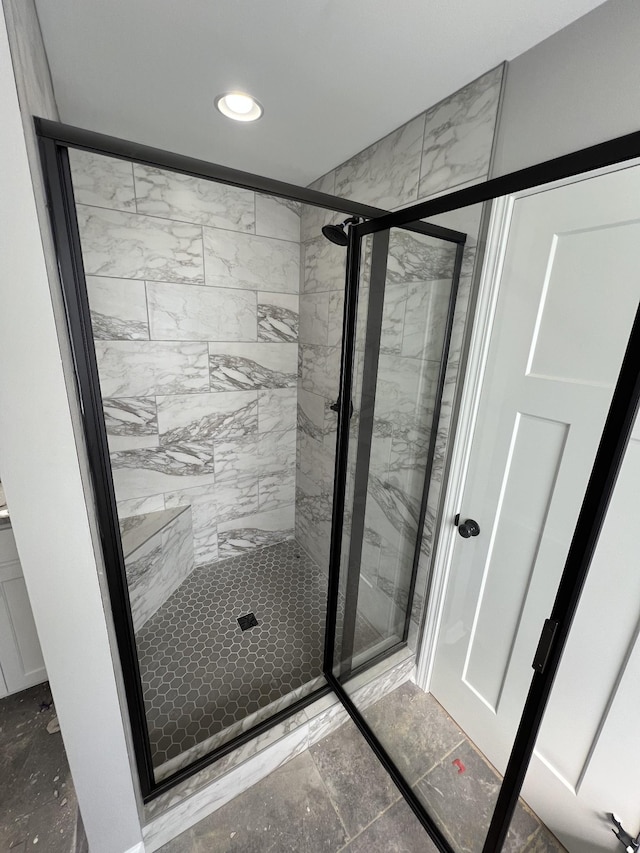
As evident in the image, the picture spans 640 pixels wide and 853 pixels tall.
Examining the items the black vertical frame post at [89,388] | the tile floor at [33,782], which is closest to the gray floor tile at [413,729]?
the black vertical frame post at [89,388]

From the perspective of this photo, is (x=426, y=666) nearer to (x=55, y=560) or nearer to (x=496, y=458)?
(x=496, y=458)

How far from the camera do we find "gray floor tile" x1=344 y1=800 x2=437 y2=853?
1.15 metres

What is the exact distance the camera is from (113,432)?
76.5 inches

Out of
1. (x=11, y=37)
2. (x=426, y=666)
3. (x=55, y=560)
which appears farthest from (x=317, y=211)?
(x=426, y=666)

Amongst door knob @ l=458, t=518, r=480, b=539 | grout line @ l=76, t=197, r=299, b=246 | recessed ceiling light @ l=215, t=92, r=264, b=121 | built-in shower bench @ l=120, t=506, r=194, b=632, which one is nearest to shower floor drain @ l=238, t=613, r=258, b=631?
built-in shower bench @ l=120, t=506, r=194, b=632

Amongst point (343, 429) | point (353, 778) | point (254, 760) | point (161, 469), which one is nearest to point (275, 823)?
point (254, 760)

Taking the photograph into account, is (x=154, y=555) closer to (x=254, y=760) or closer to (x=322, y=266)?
(x=254, y=760)

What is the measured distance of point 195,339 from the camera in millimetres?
2041

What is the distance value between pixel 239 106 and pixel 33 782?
8.47ft

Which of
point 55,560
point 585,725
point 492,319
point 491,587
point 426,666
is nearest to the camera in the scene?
point 55,560

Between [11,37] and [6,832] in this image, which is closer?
[11,37]

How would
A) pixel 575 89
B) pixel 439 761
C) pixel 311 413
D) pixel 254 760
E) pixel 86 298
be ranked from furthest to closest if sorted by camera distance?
pixel 311 413
pixel 439 761
pixel 254 760
pixel 575 89
pixel 86 298

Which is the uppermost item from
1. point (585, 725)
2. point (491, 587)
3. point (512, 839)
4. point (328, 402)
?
point (328, 402)

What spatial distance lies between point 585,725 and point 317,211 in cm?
245
